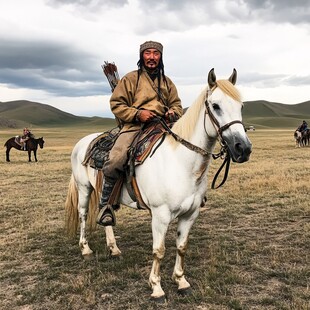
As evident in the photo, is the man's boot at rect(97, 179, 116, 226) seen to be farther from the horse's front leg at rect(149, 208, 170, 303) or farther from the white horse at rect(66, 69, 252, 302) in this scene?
the horse's front leg at rect(149, 208, 170, 303)

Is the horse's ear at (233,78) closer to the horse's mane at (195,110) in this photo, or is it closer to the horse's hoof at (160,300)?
the horse's mane at (195,110)

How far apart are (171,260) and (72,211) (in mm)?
2158

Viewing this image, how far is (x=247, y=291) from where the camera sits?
14.5 ft

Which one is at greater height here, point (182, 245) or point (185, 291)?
point (182, 245)

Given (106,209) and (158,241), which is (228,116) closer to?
(158,241)

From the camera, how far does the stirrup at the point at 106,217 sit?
4.86 meters

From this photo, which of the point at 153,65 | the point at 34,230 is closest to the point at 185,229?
the point at 153,65

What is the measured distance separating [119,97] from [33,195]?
791 cm

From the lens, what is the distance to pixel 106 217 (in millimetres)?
4883

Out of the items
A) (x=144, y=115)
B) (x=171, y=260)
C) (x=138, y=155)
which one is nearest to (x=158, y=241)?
(x=138, y=155)

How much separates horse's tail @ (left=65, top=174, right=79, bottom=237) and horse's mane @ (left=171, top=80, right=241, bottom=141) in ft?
9.52

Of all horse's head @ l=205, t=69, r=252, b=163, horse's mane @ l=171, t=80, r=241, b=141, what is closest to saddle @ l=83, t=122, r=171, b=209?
horse's mane @ l=171, t=80, r=241, b=141

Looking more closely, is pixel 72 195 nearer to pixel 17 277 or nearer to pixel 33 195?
pixel 17 277

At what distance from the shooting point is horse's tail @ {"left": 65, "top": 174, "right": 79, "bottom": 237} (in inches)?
256
